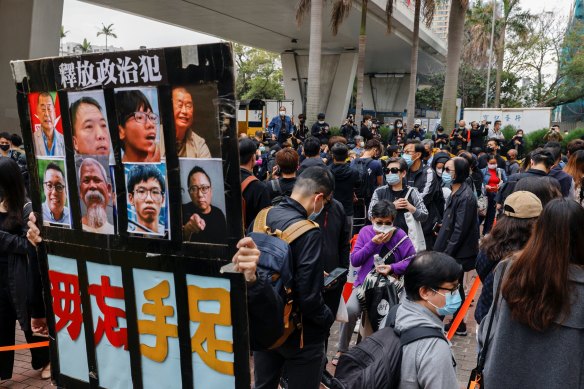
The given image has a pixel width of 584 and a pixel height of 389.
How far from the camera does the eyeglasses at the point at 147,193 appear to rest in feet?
6.68

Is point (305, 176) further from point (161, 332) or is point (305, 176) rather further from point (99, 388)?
point (99, 388)

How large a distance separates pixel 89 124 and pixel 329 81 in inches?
1424

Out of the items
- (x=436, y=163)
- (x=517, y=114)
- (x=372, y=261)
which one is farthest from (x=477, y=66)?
(x=372, y=261)

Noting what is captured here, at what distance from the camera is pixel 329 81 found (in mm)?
37156

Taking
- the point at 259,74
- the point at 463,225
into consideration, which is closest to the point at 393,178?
the point at 463,225

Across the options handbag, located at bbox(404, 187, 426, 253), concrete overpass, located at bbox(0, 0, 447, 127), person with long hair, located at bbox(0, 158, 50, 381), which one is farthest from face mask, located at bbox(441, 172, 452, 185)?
concrete overpass, located at bbox(0, 0, 447, 127)

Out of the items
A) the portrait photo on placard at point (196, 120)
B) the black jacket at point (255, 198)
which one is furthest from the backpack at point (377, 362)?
the black jacket at point (255, 198)

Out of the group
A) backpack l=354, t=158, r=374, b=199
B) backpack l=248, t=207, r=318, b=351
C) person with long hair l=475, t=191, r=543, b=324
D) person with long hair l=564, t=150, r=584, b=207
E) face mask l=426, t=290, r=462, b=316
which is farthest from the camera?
backpack l=354, t=158, r=374, b=199

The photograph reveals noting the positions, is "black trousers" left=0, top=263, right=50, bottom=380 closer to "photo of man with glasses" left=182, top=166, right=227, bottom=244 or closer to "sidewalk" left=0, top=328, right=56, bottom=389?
"sidewalk" left=0, top=328, right=56, bottom=389

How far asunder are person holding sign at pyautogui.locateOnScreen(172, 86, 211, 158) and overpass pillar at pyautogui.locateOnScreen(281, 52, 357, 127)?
34.0 metres

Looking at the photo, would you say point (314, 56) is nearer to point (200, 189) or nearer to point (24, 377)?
point (24, 377)

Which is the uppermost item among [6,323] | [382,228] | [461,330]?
[382,228]

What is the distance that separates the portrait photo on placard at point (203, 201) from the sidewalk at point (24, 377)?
129 inches

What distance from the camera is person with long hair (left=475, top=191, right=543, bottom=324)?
3064 mm
